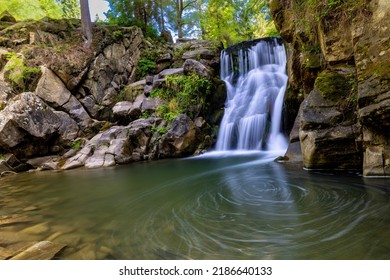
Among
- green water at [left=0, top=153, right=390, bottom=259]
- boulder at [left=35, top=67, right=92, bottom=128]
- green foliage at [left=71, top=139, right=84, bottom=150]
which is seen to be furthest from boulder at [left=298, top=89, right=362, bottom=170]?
boulder at [left=35, top=67, right=92, bottom=128]

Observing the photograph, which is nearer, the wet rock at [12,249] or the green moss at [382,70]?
the wet rock at [12,249]

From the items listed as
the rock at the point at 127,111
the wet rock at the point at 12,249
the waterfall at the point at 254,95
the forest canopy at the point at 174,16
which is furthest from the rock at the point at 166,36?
the wet rock at the point at 12,249

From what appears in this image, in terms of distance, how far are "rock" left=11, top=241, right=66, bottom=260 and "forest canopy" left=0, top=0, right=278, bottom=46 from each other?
15.4 metres

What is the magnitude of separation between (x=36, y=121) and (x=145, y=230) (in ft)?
30.7

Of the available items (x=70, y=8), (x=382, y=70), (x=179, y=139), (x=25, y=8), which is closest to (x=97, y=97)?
(x=179, y=139)

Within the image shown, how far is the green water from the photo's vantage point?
234 centimetres

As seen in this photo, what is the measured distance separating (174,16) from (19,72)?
12735mm

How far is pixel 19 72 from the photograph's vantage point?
38.6 ft

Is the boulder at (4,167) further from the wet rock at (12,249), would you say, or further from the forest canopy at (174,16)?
the forest canopy at (174,16)

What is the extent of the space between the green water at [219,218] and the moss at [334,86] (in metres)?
1.63

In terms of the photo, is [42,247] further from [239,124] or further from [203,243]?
[239,124]

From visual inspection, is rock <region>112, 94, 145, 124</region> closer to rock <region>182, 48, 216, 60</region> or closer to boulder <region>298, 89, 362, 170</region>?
rock <region>182, 48, 216, 60</region>

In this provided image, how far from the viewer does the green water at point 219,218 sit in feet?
7.68

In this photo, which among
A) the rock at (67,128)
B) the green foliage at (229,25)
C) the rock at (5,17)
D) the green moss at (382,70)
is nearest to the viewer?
the green moss at (382,70)
